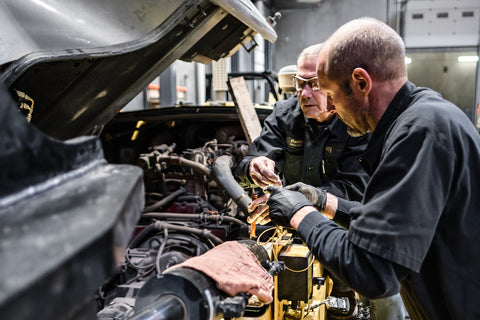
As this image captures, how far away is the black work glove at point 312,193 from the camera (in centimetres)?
191

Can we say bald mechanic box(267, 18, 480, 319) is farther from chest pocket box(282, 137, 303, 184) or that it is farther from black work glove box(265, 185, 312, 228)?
chest pocket box(282, 137, 303, 184)

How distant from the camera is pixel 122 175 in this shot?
788 millimetres

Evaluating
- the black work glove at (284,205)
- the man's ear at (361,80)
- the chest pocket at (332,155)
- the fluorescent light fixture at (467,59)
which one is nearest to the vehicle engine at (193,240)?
the black work glove at (284,205)

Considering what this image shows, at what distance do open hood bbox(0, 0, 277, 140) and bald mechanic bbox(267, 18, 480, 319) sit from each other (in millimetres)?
797

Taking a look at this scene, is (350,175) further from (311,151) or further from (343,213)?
(343,213)

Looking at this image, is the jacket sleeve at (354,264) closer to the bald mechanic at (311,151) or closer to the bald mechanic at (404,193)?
the bald mechanic at (404,193)

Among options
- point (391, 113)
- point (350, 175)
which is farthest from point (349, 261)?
point (350, 175)

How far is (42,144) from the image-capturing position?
2.12 ft

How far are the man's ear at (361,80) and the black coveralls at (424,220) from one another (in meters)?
0.15

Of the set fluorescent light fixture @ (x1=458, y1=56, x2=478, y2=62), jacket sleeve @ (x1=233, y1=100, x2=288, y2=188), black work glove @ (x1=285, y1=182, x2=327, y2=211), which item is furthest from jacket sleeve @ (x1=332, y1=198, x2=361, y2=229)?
fluorescent light fixture @ (x1=458, y1=56, x2=478, y2=62)

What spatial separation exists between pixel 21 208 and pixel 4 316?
239 millimetres

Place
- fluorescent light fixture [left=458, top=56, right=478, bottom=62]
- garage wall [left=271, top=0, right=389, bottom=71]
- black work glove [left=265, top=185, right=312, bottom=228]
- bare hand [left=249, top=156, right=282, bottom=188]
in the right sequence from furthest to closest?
garage wall [left=271, top=0, right=389, bottom=71], fluorescent light fixture [left=458, top=56, right=478, bottom=62], bare hand [left=249, top=156, right=282, bottom=188], black work glove [left=265, top=185, right=312, bottom=228]

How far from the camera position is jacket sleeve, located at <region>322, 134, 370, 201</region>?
2340 mm

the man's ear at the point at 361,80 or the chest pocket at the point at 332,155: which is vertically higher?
the man's ear at the point at 361,80
